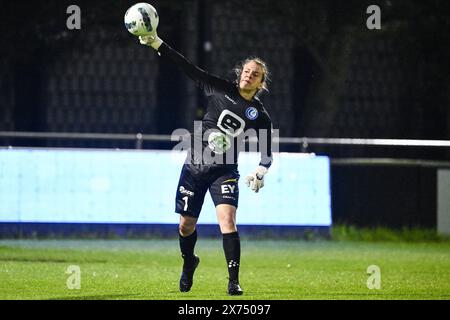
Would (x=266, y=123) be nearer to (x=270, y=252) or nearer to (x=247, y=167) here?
(x=270, y=252)

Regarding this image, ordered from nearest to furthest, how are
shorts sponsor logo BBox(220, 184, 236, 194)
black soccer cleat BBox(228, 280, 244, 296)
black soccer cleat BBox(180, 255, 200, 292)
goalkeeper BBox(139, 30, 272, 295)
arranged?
black soccer cleat BBox(228, 280, 244, 296)
shorts sponsor logo BBox(220, 184, 236, 194)
goalkeeper BBox(139, 30, 272, 295)
black soccer cleat BBox(180, 255, 200, 292)

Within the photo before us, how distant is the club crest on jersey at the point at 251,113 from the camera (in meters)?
11.3

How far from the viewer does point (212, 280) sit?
1234 centimetres

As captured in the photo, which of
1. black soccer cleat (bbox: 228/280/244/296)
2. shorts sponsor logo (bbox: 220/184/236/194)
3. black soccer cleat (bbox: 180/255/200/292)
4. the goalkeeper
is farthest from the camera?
black soccer cleat (bbox: 180/255/200/292)

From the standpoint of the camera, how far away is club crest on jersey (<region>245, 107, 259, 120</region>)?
11312mm

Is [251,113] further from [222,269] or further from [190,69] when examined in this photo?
[222,269]

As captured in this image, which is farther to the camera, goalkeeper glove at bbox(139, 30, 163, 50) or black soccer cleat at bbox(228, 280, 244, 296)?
goalkeeper glove at bbox(139, 30, 163, 50)

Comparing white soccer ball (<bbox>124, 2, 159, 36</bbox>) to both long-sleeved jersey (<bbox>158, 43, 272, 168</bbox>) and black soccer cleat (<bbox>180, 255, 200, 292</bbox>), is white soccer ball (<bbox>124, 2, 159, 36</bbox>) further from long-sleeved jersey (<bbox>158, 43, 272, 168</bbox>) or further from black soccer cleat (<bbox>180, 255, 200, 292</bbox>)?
black soccer cleat (<bbox>180, 255, 200, 292</bbox>)

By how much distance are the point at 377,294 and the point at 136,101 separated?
374 inches

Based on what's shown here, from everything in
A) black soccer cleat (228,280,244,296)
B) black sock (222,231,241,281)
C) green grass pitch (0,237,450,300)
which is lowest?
green grass pitch (0,237,450,300)

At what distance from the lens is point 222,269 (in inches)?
535

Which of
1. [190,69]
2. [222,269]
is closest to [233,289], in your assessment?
[190,69]

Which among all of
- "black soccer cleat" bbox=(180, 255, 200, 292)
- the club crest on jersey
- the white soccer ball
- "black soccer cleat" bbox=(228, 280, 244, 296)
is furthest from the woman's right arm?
"black soccer cleat" bbox=(228, 280, 244, 296)
